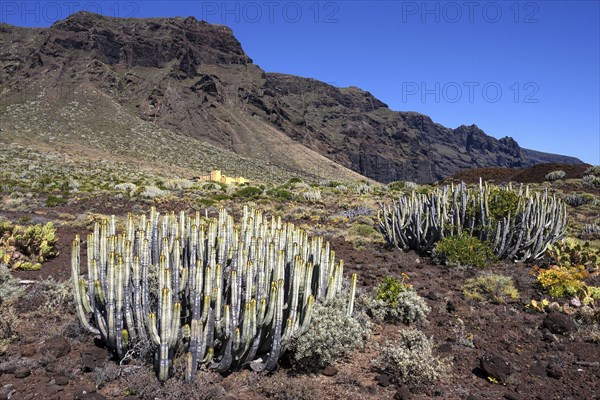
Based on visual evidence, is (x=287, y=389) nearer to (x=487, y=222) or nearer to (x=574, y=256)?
(x=487, y=222)

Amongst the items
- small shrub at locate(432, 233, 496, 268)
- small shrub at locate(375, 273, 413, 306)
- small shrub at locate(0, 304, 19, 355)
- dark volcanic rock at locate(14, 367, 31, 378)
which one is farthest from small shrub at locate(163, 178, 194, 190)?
dark volcanic rock at locate(14, 367, 31, 378)

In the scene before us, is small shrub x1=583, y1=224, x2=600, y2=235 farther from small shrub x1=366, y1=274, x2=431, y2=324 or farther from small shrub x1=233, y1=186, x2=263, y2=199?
small shrub x1=233, y1=186, x2=263, y2=199

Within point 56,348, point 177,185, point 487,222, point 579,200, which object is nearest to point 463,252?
point 487,222

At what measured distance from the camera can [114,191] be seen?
22.8m

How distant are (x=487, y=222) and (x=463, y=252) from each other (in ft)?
4.40

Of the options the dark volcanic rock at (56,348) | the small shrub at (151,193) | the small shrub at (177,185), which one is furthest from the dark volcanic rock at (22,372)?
the small shrub at (177,185)

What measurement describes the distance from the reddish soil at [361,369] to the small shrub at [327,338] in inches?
5.1

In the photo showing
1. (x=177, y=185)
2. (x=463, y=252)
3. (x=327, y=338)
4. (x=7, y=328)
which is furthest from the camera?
(x=177, y=185)

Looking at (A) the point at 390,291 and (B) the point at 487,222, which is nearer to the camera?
(A) the point at 390,291

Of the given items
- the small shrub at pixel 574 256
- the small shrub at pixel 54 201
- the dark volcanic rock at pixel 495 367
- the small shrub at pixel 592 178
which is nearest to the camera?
the dark volcanic rock at pixel 495 367

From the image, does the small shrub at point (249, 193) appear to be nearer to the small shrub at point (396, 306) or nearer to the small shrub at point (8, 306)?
the small shrub at point (8, 306)

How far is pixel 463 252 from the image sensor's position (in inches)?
351

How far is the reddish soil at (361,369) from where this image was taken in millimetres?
4156

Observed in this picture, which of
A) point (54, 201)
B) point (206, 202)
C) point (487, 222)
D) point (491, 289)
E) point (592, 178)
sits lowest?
point (491, 289)
